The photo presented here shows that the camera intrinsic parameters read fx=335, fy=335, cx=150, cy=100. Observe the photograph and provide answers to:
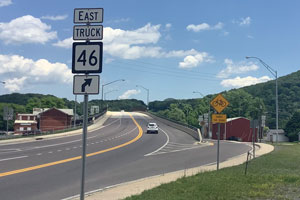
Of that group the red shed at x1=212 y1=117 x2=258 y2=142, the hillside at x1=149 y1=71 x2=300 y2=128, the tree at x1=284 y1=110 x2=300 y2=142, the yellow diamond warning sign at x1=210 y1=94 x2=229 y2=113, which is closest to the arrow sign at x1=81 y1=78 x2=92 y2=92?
the yellow diamond warning sign at x1=210 y1=94 x2=229 y2=113

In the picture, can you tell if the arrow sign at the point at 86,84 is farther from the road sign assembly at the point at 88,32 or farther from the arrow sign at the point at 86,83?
the road sign assembly at the point at 88,32

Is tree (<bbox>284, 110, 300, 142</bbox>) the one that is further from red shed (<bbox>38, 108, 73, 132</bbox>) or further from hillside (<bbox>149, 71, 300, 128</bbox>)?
red shed (<bbox>38, 108, 73, 132</bbox>)

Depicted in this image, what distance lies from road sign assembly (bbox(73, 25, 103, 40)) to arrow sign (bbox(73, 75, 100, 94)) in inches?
31.1

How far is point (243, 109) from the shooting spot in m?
132

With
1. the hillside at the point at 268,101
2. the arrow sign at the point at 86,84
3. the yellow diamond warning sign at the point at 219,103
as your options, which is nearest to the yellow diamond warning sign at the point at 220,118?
the yellow diamond warning sign at the point at 219,103

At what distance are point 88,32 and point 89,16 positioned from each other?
0.34 meters

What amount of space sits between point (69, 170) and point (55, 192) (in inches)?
171

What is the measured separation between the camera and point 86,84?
603 cm

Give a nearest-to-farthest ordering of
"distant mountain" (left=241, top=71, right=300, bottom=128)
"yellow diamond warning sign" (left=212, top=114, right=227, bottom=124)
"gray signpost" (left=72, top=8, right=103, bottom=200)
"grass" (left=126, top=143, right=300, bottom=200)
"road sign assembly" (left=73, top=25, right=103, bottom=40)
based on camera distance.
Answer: "gray signpost" (left=72, top=8, right=103, bottom=200)
"road sign assembly" (left=73, top=25, right=103, bottom=40)
"grass" (left=126, top=143, right=300, bottom=200)
"yellow diamond warning sign" (left=212, top=114, right=227, bottom=124)
"distant mountain" (left=241, top=71, right=300, bottom=128)

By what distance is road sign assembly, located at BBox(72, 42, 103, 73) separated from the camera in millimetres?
6031

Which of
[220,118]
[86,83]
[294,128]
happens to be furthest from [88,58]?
[294,128]

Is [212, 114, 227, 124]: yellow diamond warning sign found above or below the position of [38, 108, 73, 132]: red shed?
above

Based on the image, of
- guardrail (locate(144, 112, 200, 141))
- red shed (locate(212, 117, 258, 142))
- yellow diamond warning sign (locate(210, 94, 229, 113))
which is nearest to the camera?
yellow diamond warning sign (locate(210, 94, 229, 113))

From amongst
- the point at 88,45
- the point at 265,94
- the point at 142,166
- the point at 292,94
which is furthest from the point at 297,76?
the point at 88,45
